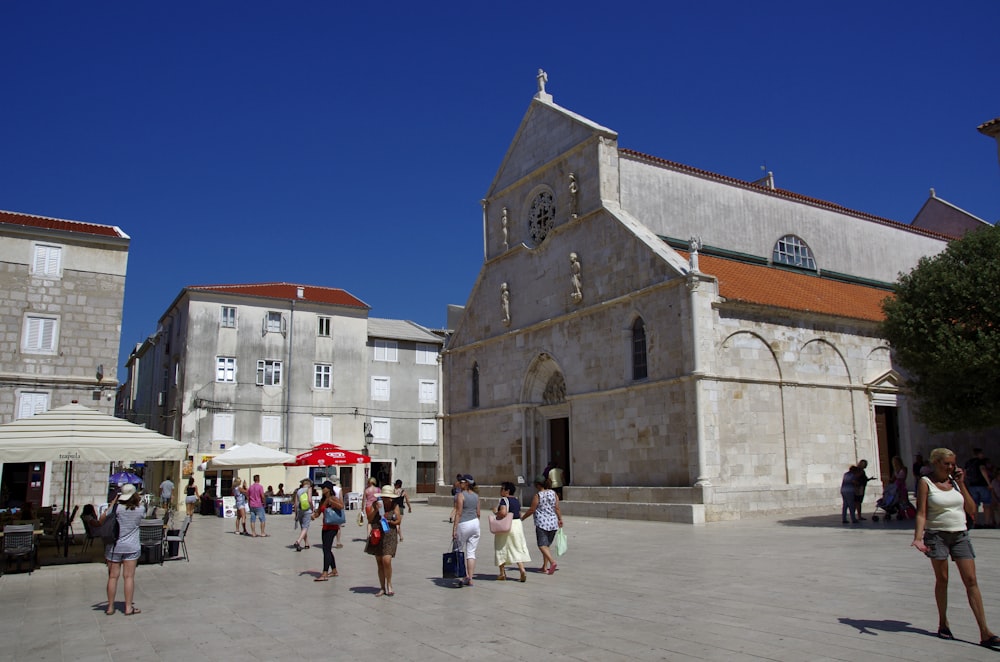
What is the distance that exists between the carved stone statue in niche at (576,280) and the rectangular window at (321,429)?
21.0 m

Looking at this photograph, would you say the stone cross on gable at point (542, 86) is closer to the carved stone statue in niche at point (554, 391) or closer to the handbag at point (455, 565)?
the carved stone statue in niche at point (554, 391)

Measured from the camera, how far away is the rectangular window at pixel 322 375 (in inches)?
1695

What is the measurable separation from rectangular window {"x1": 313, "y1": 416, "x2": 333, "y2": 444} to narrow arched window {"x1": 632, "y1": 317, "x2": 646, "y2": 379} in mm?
23450

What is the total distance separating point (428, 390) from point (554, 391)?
20825 millimetres

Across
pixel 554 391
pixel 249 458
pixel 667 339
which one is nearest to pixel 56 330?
pixel 249 458

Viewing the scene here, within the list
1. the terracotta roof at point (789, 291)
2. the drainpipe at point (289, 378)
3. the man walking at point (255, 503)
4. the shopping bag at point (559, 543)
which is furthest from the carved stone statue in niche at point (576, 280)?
the drainpipe at point (289, 378)

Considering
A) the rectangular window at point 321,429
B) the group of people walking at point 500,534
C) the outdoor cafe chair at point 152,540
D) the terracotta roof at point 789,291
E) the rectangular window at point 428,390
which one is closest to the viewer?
the group of people walking at point 500,534

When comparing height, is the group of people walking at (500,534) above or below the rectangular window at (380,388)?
below

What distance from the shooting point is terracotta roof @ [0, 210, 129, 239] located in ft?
92.6

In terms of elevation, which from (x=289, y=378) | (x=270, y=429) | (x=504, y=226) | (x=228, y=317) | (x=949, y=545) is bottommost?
(x=949, y=545)

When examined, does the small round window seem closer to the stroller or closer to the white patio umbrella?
the stroller

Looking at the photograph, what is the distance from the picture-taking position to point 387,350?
46.9m

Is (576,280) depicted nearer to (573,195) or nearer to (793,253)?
(573,195)

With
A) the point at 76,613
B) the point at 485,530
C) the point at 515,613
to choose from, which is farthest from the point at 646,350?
the point at 76,613
